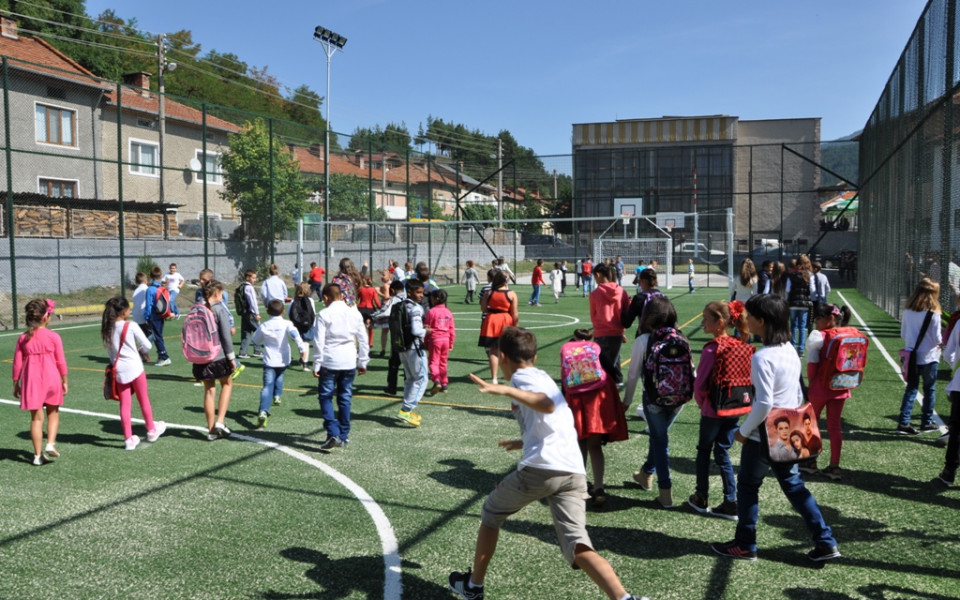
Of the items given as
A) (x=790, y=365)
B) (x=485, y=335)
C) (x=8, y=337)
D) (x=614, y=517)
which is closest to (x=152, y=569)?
(x=614, y=517)

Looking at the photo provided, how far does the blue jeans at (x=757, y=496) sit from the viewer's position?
491 cm

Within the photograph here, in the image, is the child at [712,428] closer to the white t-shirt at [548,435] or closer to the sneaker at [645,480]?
the sneaker at [645,480]

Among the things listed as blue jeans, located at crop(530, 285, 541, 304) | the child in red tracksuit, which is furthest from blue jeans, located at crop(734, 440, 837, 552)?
blue jeans, located at crop(530, 285, 541, 304)

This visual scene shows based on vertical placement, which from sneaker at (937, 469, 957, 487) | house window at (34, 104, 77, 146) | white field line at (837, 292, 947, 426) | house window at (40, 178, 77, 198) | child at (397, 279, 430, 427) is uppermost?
house window at (34, 104, 77, 146)

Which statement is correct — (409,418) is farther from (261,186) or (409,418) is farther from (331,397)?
(261,186)

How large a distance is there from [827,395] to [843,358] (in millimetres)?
392

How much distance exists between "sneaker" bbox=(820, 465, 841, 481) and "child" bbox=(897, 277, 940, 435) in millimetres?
2189

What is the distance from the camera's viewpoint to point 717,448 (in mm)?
5977

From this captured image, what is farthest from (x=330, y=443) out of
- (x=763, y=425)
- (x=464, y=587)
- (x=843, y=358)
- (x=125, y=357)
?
(x=843, y=358)

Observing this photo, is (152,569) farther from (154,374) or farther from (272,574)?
(154,374)

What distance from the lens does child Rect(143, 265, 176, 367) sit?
13.5 metres

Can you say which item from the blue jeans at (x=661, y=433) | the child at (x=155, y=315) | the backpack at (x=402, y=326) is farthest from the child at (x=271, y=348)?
the child at (x=155, y=315)

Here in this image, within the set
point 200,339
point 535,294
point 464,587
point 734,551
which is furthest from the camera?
point 535,294

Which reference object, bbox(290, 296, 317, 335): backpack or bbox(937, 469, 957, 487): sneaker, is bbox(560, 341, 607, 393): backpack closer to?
bbox(937, 469, 957, 487): sneaker
